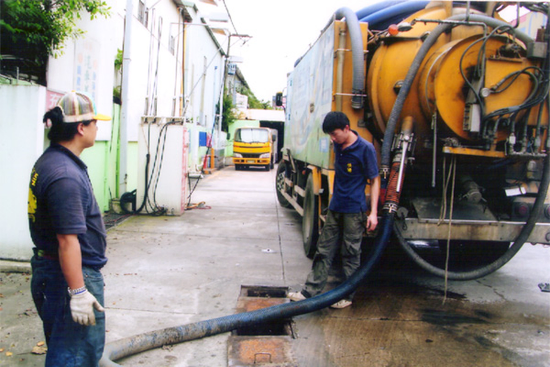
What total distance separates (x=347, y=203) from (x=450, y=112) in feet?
4.16

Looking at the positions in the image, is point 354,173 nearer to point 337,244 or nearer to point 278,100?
point 337,244

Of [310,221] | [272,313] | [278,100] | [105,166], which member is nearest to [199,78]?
[278,100]

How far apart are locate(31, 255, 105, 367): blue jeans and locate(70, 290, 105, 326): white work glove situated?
3.3 inches

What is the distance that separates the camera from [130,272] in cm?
558

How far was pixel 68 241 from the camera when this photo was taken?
2.19 m

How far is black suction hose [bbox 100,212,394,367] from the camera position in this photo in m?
3.46

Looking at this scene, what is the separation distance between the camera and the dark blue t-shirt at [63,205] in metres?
2.18

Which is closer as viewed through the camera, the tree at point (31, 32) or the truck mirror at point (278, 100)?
the tree at point (31, 32)

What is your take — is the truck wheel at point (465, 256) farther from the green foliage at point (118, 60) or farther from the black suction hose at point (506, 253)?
the green foliage at point (118, 60)

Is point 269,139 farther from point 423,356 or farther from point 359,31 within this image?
point 423,356

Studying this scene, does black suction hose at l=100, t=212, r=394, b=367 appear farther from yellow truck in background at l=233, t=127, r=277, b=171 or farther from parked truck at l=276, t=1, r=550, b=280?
yellow truck in background at l=233, t=127, r=277, b=171

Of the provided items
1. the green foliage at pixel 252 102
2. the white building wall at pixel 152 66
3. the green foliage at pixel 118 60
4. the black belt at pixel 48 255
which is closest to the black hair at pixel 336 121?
the black belt at pixel 48 255

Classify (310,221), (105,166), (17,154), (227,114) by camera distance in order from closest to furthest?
1. (17,154)
2. (310,221)
3. (105,166)
4. (227,114)

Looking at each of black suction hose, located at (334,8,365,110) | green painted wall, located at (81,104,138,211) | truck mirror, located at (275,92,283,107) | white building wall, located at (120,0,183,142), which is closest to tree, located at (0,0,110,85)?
green painted wall, located at (81,104,138,211)
